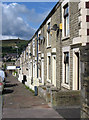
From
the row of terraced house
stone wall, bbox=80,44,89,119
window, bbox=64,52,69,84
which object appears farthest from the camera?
window, bbox=64,52,69,84

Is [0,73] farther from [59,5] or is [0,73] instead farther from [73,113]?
[73,113]

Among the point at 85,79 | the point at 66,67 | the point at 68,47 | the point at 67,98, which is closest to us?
the point at 85,79

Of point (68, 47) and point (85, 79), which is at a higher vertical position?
point (68, 47)

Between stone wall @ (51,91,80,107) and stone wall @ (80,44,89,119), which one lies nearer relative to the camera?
stone wall @ (80,44,89,119)

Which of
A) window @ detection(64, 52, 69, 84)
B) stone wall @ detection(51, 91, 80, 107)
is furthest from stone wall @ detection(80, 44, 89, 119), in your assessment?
window @ detection(64, 52, 69, 84)

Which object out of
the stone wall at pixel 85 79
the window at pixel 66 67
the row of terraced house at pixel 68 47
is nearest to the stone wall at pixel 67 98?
the row of terraced house at pixel 68 47

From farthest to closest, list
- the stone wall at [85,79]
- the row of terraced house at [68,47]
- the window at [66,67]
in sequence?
1. the window at [66,67]
2. the row of terraced house at [68,47]
3. the stone wall at [85,79]

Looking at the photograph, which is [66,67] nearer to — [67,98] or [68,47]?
[68,47]

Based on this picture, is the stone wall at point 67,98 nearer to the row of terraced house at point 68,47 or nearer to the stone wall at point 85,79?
the row of terraced house at point 68,47

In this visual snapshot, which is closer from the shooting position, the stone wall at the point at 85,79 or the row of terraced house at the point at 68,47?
the stone wall at the point at 85,79

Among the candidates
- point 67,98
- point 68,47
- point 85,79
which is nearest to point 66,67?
point 68,47

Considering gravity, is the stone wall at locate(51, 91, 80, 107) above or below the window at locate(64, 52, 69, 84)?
below

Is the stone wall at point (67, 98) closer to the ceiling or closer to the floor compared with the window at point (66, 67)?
closer to the floor

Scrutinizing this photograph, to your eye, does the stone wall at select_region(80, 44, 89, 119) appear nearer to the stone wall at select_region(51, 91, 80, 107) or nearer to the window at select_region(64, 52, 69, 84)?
the stone wall at select_region(51, 91, 80, 107)
